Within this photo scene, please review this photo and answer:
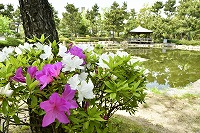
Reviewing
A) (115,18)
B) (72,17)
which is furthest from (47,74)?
(72,17)

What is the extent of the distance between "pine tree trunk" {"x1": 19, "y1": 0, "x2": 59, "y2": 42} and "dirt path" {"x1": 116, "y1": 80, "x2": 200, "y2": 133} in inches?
97.9

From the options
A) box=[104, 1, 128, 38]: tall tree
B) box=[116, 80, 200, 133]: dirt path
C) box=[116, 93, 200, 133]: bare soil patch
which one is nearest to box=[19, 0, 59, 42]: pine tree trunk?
box=[116, 93, 200, 133]: bare soil patch

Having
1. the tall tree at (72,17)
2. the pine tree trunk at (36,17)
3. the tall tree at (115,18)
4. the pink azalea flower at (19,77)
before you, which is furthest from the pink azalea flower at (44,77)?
the tall tree at (72,17)

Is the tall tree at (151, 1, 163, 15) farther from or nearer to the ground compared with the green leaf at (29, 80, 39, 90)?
farther from the ground

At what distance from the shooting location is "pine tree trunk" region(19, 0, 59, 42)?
6.88 feet

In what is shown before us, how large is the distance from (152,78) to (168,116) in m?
6.35

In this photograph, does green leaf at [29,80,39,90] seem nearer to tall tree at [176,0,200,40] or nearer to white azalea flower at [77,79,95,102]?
white azalea flower at [77,79,95,102]

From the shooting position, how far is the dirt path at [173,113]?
3778 millimetres

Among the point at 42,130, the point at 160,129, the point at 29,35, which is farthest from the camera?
the point at 160,129

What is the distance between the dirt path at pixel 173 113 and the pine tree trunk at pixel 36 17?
8.15 feet

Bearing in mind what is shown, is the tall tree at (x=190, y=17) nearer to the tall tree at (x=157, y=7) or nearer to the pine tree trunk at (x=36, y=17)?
the tall tree at (x=157, y=7)

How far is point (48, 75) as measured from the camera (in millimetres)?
1044

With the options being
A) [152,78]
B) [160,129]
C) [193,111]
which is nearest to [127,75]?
[160,129]

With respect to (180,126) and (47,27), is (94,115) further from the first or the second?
(180,126)
